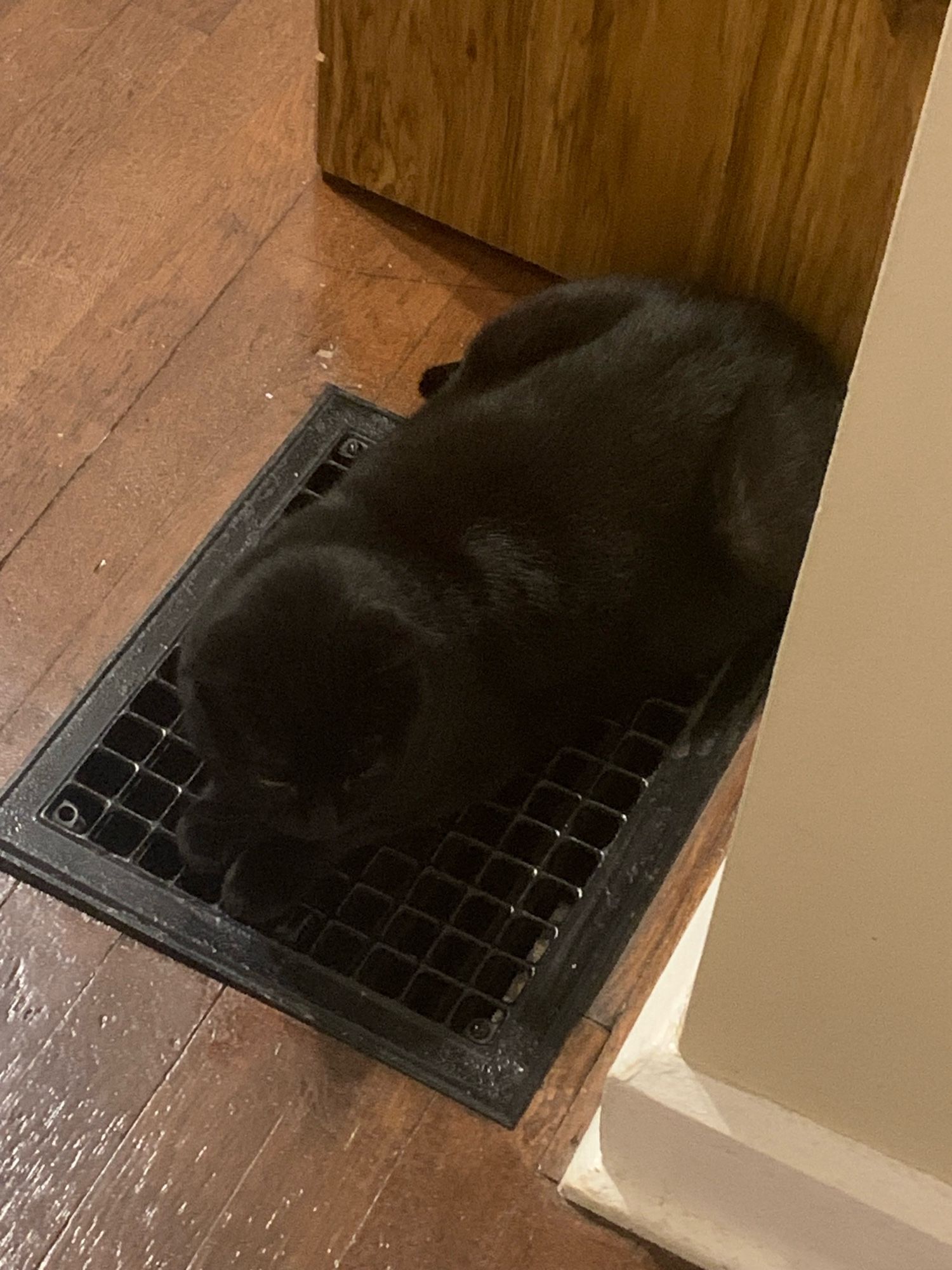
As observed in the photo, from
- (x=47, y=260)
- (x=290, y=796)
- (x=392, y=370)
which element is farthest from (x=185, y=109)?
(x=290, y=796)

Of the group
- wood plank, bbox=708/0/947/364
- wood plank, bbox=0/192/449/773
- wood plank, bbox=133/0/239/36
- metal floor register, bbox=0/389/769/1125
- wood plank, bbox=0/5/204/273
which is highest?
wood plank, bbox=708/0/947/364

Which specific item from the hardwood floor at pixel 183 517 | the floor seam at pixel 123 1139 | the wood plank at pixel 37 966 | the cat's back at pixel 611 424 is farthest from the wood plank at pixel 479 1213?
the cat's back at pixel 611 424

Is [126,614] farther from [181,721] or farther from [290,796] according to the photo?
[290,796]

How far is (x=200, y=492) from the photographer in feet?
4.39

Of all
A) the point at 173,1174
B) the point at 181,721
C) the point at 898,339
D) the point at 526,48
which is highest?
the point at 898,339

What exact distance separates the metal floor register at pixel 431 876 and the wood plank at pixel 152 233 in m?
0.25

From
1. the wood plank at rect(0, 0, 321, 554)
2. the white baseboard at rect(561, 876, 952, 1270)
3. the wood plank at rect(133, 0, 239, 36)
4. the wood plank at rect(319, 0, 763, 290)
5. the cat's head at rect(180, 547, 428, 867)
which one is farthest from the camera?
the wood plank at rect(133, 0, 239, 36)

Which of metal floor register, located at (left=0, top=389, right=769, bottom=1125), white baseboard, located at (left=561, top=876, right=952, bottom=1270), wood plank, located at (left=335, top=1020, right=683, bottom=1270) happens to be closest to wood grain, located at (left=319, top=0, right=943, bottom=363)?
metal floor register, located at (left=0, top=389, right=769, bottom=1125)

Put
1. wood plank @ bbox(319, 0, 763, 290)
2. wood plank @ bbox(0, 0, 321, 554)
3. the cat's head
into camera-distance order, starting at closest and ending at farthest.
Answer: the cat's head < wood plank @ bbox(319, 0, 763, 290) < wood plank @ bbox(0, 0, 321, 554)

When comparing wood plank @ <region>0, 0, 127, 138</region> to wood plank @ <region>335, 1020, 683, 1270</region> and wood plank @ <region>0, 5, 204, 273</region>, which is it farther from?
wood plank @ <region>335, 1020, 683, 1270</region>

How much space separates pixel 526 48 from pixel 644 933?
32.2 inches

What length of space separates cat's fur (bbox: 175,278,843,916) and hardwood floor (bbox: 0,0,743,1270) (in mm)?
148

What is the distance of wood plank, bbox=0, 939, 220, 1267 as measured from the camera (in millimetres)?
992

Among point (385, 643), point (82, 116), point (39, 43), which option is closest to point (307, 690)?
point (385, 643)
